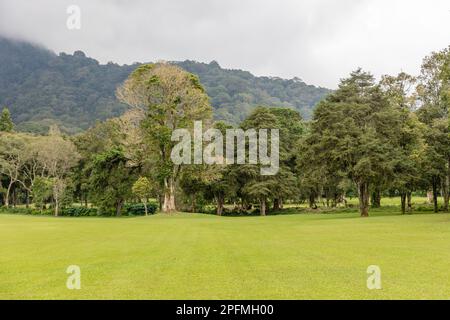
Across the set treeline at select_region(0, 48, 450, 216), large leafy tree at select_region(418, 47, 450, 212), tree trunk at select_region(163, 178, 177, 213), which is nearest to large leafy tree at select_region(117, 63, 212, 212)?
treeline at select_region(0, 48, 450, 216)

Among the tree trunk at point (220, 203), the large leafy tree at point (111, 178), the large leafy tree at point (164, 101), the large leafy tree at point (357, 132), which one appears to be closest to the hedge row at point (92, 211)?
the large leafy tree at point (111, 178)

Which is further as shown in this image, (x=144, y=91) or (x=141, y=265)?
(x=144, y=91)

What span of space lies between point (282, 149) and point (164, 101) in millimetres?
18960

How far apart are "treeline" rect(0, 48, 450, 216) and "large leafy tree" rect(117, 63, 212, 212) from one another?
0.12 m

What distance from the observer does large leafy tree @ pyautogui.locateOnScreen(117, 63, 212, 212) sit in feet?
168

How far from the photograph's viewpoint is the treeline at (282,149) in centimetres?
4178

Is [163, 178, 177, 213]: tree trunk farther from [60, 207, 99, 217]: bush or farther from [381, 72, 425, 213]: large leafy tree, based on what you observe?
[381, 72, 425, 213]: large leafy tree

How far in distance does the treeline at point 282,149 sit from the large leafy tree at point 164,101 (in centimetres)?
12

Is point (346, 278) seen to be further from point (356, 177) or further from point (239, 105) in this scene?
point (239, 105)

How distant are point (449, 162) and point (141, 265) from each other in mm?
37961

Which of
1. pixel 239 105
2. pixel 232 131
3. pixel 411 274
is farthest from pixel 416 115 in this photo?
pixel 239 105

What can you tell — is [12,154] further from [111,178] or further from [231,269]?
[231,269]

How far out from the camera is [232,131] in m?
59.0
